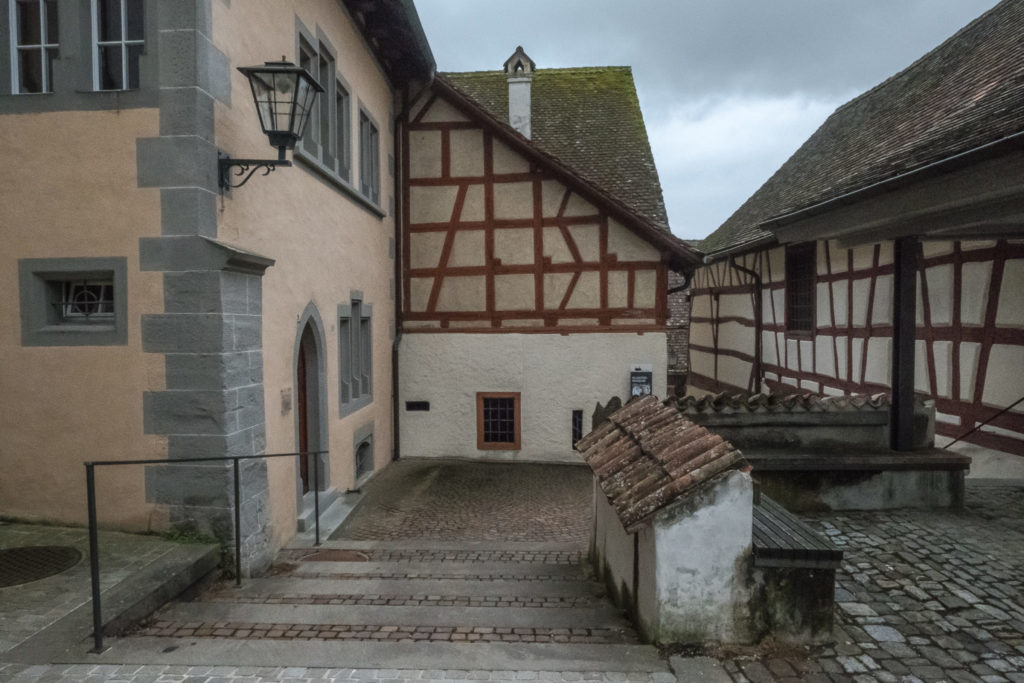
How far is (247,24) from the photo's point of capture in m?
5.87

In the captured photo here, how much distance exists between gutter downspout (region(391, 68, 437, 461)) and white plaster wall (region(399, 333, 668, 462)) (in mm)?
121

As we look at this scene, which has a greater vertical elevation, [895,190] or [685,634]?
[895,190]

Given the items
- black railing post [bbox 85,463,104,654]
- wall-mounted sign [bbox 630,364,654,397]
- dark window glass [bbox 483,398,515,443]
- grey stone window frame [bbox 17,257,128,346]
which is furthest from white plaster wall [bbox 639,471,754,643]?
dark window glass [bbox 483,398,515,443]

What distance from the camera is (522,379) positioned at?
1179cm

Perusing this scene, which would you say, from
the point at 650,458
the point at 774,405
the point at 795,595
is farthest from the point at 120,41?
the point at 774,405

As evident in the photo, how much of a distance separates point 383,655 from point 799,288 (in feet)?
38.7

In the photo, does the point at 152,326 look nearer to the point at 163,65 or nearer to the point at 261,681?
the point at 163,65

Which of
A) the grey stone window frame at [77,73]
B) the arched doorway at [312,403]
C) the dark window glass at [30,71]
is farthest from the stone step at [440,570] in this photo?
the dark window glass at [30,71]

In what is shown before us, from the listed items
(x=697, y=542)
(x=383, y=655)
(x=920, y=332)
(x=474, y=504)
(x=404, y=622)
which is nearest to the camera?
(x=383, y=655)

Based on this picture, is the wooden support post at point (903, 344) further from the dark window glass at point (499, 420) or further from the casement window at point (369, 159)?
the casement window at point (369, 159)

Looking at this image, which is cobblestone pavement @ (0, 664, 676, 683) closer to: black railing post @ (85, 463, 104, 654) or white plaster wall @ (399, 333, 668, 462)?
black railing post @ (85, 463, 104, 654)

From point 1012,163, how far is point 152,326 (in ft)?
22.3

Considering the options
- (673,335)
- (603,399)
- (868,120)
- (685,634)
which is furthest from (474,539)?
(673,335)

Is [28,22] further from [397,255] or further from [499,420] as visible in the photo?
[499,420]
